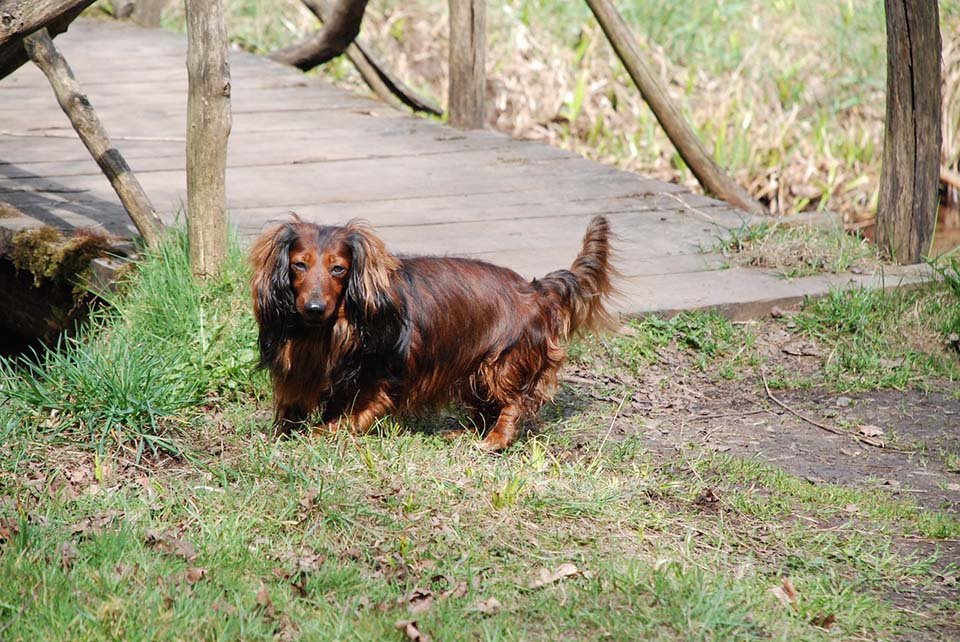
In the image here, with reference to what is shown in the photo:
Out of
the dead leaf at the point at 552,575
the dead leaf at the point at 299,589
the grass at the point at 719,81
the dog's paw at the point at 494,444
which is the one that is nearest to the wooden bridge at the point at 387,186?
the dog's paw at the point at 494,444

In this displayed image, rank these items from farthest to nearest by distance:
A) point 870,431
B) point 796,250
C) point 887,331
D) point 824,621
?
point 796,250 < point 887,331 < point 870,431 < point 824,621

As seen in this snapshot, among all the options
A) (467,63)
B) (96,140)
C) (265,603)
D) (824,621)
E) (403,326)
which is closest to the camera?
(265,603)

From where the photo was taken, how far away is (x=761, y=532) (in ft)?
12.4

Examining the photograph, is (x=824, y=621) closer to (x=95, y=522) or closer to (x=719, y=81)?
(x=95, y=522)

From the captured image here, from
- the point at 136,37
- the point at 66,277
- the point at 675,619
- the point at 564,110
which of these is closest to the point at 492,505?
the point at 675,619

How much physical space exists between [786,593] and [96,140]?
3.76 meters

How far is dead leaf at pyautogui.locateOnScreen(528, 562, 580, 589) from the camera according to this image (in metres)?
3.32

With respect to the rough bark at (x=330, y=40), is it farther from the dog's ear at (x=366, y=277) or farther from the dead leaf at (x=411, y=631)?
the dead leaf at (x=411, y=631)

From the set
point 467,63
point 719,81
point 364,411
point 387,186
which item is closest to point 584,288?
point 364,411

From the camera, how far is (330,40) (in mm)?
9742

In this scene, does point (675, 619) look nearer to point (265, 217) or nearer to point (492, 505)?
point (492, 505)

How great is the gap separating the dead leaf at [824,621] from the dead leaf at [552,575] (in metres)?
0.70

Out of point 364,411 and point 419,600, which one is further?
point 364,411

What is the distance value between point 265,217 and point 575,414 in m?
2.45
